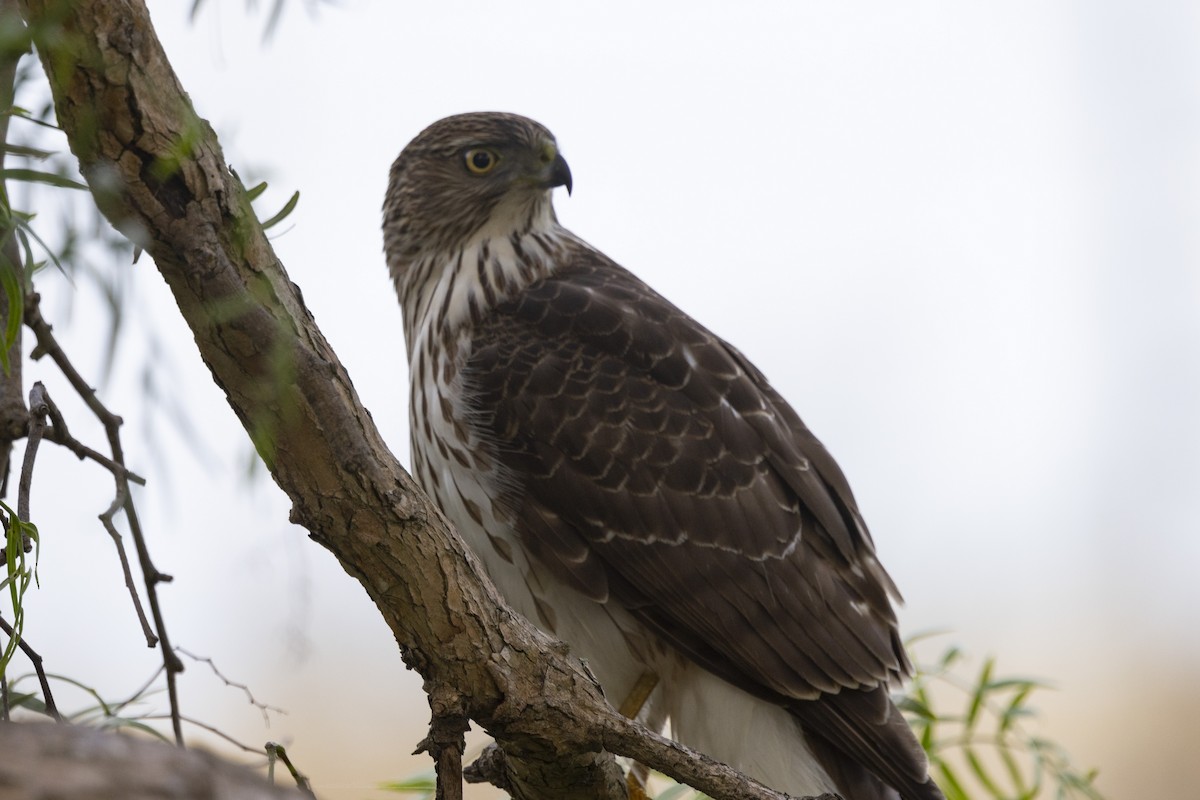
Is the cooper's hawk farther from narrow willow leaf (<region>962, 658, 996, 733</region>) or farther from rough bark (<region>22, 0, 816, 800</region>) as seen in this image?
rough bark (<region>22, 0, 816, 800</region>)

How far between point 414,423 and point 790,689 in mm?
1055

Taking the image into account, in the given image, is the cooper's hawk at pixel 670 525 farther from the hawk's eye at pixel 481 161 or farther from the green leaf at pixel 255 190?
the green leaf at pixel 255 190

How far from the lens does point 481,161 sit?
3.44 m

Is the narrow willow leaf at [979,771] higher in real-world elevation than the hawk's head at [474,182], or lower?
lower

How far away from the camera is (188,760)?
94 centimetres

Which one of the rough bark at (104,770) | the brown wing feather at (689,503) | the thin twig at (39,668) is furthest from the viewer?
the brown wing feather at (689,503)

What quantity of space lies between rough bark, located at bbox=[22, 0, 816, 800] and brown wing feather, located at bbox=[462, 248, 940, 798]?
0.80m

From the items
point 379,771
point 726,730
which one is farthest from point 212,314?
point 379,771

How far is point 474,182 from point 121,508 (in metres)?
1.93

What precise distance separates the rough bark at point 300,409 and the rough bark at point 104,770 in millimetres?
466

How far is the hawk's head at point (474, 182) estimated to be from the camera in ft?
11.0

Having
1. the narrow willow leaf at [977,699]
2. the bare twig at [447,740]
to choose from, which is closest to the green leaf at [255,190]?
the bare twig at [447,740]

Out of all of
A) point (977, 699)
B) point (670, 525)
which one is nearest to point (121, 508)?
point (670, 525)

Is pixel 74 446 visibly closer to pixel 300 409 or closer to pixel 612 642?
pixel 300 409
